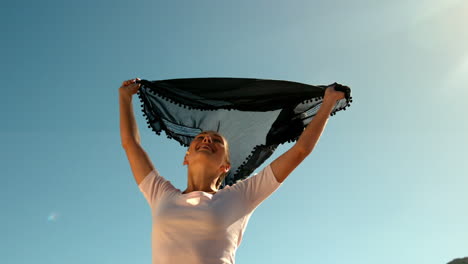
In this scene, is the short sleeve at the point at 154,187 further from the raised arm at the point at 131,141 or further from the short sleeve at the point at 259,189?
the short sleeve at the point at 259,189

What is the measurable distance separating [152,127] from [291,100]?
155 cm

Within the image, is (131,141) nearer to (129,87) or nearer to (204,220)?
(129,87)

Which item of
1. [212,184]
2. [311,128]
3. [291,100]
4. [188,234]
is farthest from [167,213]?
[291,100]

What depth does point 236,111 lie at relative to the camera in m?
4.65

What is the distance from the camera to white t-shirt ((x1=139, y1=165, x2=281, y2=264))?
3.00 meters

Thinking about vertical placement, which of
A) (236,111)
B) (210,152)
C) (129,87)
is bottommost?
(210,152)

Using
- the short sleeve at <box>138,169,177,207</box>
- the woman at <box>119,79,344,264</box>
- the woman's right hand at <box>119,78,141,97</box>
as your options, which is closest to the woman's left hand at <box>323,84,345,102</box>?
the woman at <box>119,79,344,264</box>

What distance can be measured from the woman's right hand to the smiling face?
0.93 metres

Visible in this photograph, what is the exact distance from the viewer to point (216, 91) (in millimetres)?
4527

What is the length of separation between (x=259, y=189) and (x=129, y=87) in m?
1.78

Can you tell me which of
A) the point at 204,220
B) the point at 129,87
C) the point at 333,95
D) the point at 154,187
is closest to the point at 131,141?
the point at 154,187

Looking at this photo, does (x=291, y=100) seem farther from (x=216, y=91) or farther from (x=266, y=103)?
(x=216, y=91)

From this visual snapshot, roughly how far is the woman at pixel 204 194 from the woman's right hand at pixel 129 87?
37 millimetres

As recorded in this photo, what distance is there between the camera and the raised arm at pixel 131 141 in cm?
374
